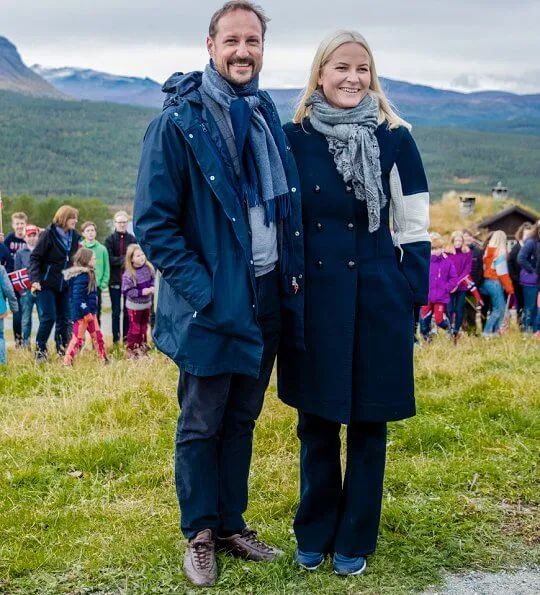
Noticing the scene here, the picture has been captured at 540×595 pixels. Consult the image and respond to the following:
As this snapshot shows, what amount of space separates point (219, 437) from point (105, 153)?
15265cm

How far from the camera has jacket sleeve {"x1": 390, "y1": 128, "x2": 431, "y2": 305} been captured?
3381 millimetres

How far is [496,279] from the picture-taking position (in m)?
12.2

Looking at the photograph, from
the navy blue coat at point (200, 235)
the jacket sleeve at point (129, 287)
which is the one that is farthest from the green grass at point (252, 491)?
the jacket sleeve at point (129, 287)

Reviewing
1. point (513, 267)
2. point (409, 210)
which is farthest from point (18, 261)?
point (409, 210)

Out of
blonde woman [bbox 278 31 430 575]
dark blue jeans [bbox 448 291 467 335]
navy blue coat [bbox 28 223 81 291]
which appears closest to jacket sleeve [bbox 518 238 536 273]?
dark blue jeans [bbox 448 291 467 335]

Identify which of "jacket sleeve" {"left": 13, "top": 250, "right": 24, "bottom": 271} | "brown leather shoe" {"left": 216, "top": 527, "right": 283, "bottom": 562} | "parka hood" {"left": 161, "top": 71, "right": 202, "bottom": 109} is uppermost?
"parka hood" {"left": 161, "top": 71, "right": 202, "bottom": 109}

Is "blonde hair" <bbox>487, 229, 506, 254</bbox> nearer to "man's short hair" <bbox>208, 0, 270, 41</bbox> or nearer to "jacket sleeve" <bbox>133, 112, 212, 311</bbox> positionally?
"man's short hair" <bbox>208, 0, 270, 41</bbox>

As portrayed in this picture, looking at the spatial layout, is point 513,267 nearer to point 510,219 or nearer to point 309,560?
point 309,560

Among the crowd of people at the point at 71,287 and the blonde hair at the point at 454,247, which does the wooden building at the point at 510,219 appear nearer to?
the blonde hair at the point at 454,247

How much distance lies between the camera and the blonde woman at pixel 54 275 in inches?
381

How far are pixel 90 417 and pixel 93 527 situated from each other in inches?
70.0

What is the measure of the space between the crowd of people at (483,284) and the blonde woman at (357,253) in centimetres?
797

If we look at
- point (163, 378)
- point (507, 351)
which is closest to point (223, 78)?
point (163, 378)

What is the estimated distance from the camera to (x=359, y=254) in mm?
3369
